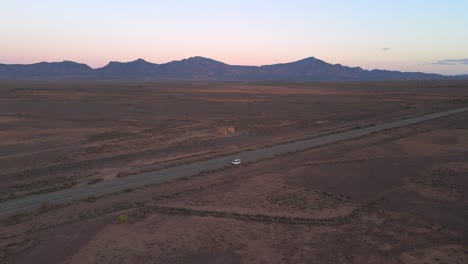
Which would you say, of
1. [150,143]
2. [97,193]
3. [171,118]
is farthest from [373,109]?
[97,193]

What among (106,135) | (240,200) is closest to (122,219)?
(240,200)

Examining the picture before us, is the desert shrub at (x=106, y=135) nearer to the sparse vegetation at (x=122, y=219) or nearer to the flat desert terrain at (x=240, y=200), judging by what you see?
the flat desert terrain at (x=240, y=200)

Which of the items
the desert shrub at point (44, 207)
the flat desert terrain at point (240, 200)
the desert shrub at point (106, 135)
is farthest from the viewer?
the desert shrub at point (106, 135)

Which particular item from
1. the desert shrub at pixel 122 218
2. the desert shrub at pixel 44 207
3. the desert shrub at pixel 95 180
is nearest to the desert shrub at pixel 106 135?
the desert shrub at pixel 95 180

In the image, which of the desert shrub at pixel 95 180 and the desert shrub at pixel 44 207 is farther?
the desert shrub at pixel 95 180

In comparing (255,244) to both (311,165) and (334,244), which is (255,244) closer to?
(334,244)

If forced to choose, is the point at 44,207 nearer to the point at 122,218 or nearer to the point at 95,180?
the point at 122,218

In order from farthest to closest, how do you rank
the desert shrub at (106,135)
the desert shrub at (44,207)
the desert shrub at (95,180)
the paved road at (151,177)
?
1. the desert shrub at (106,135)
2. the desert shrub at (95,180)
3. the paved road at (151,177)
4. the desert shrub at (44,207)

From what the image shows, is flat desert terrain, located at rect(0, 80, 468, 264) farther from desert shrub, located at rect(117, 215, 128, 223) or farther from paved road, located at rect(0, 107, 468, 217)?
paved road, located at rect(0, 107, 468, 217)

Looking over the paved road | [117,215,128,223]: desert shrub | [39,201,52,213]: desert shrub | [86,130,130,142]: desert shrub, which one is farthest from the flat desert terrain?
the paved road
